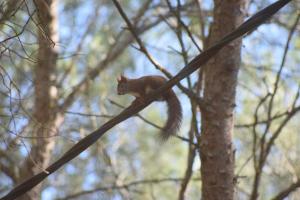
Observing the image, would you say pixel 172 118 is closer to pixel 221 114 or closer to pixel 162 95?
pixel 162 95

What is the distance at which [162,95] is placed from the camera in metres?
3.19

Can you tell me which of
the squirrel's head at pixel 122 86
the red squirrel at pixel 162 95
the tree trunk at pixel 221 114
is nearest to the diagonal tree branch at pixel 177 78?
the tree trunk at pixel 221 114

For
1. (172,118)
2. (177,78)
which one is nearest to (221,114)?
(172,118)

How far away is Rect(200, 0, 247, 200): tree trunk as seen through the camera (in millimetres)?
2822

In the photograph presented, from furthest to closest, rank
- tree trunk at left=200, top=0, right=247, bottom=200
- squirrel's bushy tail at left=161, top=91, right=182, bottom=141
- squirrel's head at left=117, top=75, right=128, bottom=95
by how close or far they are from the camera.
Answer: squirrel's head at left=117, top=75, right=128, bottom=95 < squirrel's bushy tail at left=161, top=91, right=182, bottom=141 < tree trunk at left=200, top=0, right=247, bottom=200

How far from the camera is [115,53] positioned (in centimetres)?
556

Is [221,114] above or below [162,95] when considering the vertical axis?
below

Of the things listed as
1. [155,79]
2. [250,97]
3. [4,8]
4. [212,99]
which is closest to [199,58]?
[212,99]

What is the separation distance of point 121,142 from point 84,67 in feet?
3.11

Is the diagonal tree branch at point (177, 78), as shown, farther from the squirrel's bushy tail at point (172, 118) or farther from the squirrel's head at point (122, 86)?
the squirrel's head at point (122, 86)

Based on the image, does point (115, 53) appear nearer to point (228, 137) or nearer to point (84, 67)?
point (84, 67)

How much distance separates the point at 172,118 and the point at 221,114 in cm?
34

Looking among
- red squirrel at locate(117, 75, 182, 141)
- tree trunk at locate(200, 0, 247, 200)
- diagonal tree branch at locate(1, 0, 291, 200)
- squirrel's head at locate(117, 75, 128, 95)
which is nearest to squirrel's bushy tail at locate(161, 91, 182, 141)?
red squirrel at locate(117, 75, 182, 141)

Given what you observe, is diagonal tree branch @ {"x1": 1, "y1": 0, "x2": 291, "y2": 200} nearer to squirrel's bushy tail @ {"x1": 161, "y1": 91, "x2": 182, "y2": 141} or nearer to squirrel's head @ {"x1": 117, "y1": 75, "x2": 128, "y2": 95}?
squirrel's bushy tail @ {"x1": 161, "y1": 91, "x2": 182, "y2": 141}
